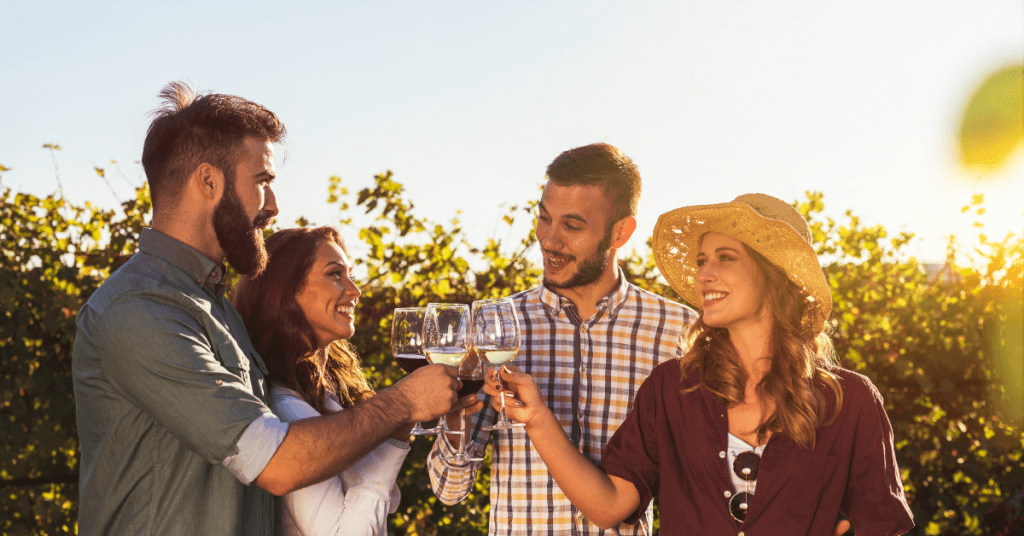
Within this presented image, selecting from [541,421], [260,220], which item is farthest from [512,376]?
[260,220]

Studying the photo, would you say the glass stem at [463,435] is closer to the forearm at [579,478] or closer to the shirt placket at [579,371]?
the forearm at [579,478]

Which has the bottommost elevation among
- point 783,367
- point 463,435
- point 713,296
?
point 463,435

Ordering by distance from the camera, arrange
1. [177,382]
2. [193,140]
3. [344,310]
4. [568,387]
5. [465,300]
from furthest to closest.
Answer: [465,300]
[568,387]
[344,310]
[193,140]
[177,382]

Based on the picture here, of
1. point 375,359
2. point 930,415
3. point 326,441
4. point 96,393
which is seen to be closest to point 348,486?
point 326,441

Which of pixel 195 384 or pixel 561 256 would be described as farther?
pixel 561 256

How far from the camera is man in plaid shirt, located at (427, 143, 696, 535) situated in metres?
2.86

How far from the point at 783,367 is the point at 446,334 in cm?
118

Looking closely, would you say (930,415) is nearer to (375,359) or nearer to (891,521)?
(891,521)

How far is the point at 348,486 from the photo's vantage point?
2.38 m

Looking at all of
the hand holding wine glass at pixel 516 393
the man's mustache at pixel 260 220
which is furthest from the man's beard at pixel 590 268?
the man's mustache at pixel 260 220

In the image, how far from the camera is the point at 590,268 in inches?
121

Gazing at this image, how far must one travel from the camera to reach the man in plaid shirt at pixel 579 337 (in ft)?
9.39

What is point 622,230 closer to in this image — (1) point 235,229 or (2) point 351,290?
(2) point 351,290

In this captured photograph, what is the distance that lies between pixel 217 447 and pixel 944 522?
488cm
